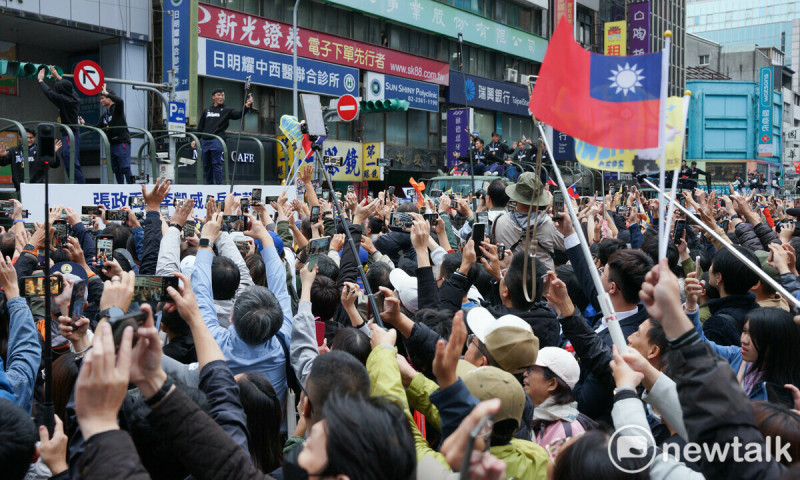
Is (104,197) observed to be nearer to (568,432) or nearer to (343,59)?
(568,432)

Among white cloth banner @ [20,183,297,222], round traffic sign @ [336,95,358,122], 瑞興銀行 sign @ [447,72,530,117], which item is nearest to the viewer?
white cloth banner @ [20,183,297,222]

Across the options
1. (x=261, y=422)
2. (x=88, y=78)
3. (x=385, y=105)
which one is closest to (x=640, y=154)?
(x=261, y=422)

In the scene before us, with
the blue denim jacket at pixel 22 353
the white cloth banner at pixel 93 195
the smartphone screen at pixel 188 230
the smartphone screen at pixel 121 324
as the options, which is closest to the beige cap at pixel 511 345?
the smartphone screen at pixel 121 324

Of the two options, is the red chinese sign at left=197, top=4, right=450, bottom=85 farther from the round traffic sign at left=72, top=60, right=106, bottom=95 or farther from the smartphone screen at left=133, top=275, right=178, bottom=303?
the smartphone screen at left=133, top=275, right=178, bottom=303

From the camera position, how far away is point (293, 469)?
2107 mm

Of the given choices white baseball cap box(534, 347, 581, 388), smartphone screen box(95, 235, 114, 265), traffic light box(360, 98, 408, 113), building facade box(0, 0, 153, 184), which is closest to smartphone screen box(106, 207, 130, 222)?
smartphone screen box(95, 235, 114, 265)

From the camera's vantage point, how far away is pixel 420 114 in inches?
1169

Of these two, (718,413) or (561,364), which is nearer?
(718,413)

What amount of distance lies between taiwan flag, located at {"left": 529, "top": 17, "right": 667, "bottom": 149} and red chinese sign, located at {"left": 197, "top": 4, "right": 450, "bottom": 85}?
52.3 ft

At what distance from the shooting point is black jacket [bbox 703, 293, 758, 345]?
13.5ft

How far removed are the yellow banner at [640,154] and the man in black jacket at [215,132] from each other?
956 centimetres

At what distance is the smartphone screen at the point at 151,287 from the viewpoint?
278cm

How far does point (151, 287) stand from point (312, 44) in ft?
72.2

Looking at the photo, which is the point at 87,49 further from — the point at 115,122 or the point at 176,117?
the point at 115,122
